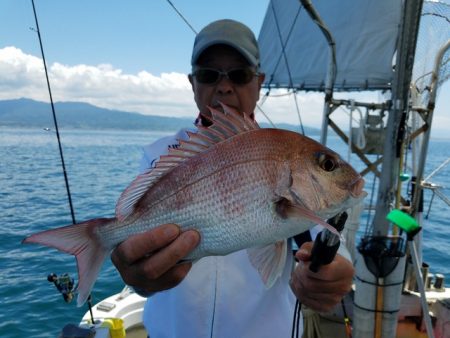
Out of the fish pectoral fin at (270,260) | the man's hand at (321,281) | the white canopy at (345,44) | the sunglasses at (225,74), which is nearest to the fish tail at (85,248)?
the fish pectoral fin at (270,260)

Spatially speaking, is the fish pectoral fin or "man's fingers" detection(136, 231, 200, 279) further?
the fish pectoral fin

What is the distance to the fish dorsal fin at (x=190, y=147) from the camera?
1371 millimetres

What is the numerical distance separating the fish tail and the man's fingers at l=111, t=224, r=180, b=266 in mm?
81

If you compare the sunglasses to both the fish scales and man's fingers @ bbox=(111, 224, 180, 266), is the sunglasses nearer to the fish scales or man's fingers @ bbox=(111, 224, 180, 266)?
the fish scales

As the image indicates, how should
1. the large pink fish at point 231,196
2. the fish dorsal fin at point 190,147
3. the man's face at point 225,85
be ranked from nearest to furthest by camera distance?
1. the large pink fish at point 231,196
2. the fish dorsal fin at point 190,147
3. the man's face at point 225,85

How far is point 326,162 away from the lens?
1339mm

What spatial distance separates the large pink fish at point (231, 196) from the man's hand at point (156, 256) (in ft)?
0.16

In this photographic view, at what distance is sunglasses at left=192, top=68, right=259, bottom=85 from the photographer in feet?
6.66

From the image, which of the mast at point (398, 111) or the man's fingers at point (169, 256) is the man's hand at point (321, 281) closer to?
the man's fingers at point (169, 256)

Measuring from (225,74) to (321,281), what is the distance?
1194mm

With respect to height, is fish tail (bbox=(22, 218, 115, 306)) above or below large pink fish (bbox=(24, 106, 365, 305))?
below

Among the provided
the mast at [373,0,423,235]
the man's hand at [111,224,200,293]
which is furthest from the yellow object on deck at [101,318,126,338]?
the mast at [373,0,423,235]

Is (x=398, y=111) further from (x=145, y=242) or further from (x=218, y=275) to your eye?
(x=145, y=242)

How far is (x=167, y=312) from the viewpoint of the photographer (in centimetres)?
193
